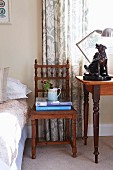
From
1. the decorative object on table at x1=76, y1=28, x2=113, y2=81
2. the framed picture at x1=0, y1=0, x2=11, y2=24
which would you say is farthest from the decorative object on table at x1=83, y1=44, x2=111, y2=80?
the framed picture at x1=0, y1=0, x2=11, y2=24

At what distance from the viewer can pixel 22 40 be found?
121 inches

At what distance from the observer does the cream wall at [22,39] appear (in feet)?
9.96

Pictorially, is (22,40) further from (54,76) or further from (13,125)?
(13,125)

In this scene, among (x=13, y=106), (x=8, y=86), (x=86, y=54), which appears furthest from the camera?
(x=86, y=54)

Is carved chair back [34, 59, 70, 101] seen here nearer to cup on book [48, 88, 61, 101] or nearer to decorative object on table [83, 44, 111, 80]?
cup on book [48, 88, 61, 101]

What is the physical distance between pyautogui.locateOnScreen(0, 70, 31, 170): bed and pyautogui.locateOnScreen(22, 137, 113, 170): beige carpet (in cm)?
22

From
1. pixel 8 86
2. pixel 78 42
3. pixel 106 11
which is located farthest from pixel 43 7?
pixel 8 86

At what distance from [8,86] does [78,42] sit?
959mm

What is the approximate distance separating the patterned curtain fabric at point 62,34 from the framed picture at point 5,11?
0.45 meters

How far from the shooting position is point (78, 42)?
2.91 m

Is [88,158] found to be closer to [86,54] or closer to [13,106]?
[13,106]

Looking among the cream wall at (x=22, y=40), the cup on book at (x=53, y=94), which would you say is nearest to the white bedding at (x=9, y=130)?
the cup on book at (x=53, y=94)

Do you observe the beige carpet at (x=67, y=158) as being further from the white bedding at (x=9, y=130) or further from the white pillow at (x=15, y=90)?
the white pillow at (x=15, y=90)

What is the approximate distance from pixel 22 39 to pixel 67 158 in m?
1.52
